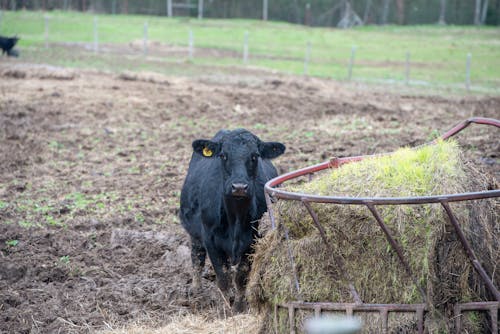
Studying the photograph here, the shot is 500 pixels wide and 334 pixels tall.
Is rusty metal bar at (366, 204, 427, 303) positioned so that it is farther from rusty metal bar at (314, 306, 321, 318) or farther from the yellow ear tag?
the yellow ear tag

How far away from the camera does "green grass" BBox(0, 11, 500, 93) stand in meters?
30.5

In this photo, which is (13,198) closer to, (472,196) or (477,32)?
(472,196)

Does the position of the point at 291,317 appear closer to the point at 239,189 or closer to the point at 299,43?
the point at 239,189

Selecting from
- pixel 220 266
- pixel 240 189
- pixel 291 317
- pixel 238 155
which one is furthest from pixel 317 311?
pixel 220 266

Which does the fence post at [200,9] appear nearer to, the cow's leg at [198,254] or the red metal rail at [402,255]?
the cow's leg at [198,254]

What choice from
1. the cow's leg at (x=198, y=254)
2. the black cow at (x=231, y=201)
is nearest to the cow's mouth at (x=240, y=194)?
the black cow at (x=231, y=201)

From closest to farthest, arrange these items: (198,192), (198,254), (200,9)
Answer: (198,192) → (198,254) → (200,9)

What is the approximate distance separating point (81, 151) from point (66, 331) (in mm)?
7540

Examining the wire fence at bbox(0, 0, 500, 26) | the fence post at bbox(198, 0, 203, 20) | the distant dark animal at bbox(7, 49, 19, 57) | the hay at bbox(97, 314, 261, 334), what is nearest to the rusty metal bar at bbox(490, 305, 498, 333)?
the hay at bbox(97, 314, 261, 334)

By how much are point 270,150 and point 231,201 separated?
0.75 metres

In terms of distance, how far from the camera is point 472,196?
13.7 ft

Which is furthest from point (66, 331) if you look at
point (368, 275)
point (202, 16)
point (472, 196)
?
point (202, 16)

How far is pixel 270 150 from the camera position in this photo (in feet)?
24.3

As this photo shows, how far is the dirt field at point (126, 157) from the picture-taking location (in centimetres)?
725
